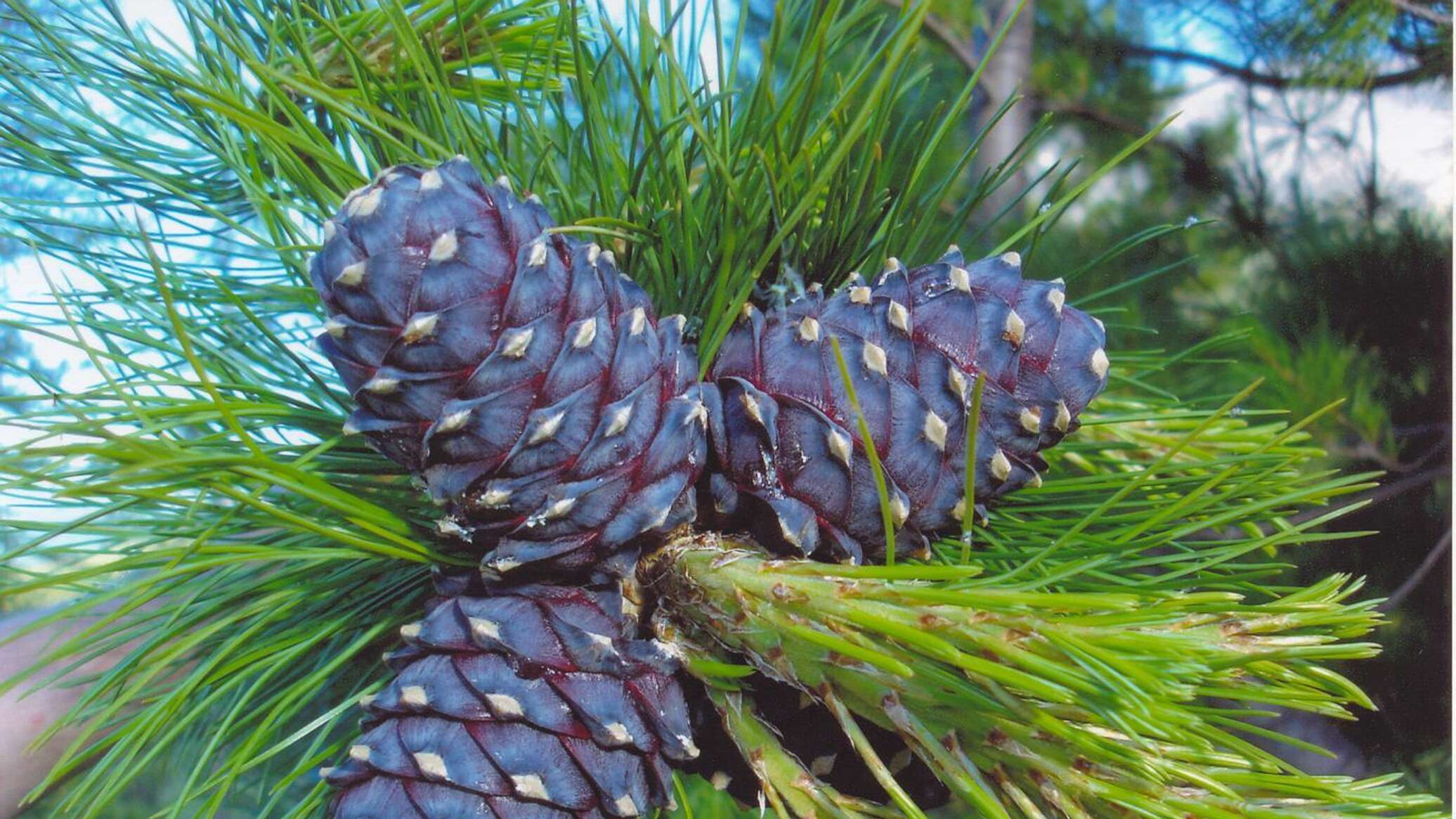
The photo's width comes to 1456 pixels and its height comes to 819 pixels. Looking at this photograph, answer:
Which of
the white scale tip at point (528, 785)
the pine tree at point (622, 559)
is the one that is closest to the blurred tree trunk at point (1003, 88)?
the pine tree at point (622, 559)

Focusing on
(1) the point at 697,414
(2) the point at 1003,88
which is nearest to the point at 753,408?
(1) the point at 697,414

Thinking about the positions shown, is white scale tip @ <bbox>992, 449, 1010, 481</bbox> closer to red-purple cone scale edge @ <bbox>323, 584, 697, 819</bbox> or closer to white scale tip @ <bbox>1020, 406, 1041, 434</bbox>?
white scale tip @ <bbox>1020, 406, 1041, 434</bbox>

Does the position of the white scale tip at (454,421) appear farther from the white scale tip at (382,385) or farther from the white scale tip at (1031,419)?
the white scale tip at (1031,419)

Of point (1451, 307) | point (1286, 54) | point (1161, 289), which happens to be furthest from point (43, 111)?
point (1286, 54)

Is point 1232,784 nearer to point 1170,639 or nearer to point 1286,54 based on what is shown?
point 1170,639

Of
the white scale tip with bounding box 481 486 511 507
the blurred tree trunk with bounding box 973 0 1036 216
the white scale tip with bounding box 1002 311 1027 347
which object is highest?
the blurred tree trunk with bounding box 973 0 1036 216

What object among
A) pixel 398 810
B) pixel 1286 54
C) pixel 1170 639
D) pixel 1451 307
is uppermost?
pixel 1286 54

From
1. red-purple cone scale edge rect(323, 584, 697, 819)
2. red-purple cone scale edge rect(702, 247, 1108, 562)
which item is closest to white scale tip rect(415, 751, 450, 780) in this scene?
red-purple cone scale edge rect(323, 584, 697, 819)
